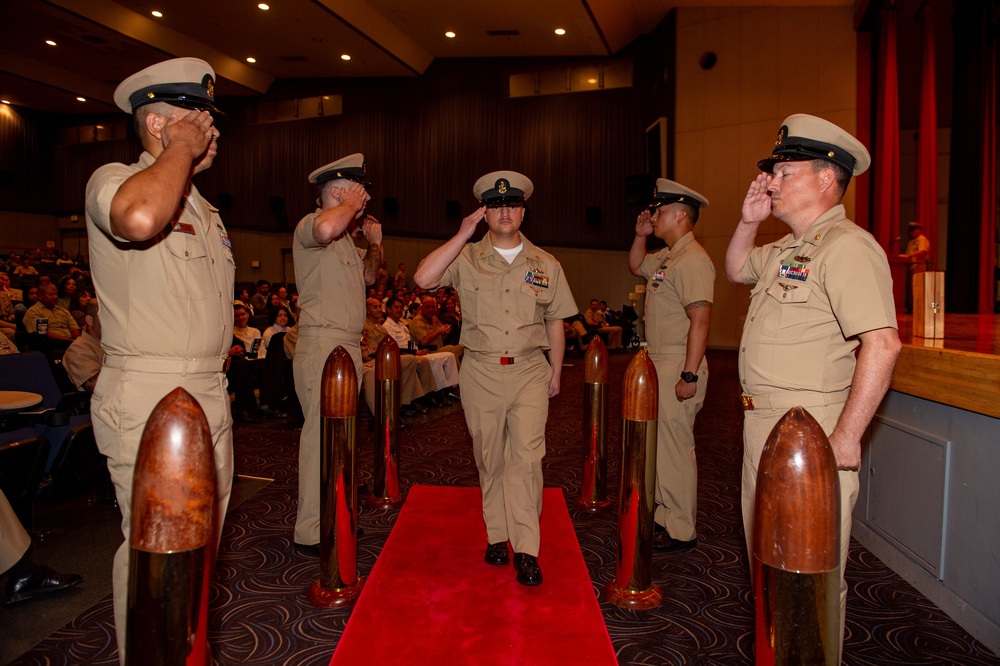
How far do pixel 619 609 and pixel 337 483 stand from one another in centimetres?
127

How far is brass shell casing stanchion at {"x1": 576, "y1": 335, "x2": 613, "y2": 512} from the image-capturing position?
397cm

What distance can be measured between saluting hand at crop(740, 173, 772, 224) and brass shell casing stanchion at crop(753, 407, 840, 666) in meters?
1.46

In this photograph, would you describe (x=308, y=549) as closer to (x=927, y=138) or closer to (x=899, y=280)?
(x=899, y=280)

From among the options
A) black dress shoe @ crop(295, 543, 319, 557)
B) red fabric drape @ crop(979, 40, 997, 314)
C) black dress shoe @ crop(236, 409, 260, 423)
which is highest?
red fabric drape @ crop(979, 40, 997, 314)

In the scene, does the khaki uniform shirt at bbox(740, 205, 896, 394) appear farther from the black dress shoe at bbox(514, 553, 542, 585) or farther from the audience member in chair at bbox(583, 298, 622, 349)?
the audience member in chair at bbox(583, 298, 622, 349)

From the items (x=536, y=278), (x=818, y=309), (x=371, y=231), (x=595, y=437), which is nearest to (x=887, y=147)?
(x=595, y=437)

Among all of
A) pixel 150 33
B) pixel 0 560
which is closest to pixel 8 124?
pixel 150 33

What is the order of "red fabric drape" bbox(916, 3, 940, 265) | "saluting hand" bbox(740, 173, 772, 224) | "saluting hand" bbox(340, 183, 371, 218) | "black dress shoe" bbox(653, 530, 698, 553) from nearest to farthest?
1. "saluting hand" bbox(740, 173, 772, 224)
2. "saluting hand" bbox(340, 183, 371, 218)
3. "black dress shoe" bbox(653, 530, 698, 553)
4. "red fabric drape" bbox(916, 3, 940, 265)

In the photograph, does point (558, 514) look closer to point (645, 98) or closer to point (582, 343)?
point (582, 343)

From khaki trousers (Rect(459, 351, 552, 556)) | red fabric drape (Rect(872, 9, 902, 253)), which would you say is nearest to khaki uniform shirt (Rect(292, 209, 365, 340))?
khaki trousers (Rect(459, 351, 552, 556))

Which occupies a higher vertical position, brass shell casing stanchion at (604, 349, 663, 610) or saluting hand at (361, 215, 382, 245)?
saluting hand at (361, 215, 382, 245)

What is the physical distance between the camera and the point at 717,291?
44.6 feet

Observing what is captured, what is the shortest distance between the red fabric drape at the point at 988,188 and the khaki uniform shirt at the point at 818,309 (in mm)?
10403

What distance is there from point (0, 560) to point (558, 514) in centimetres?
261
